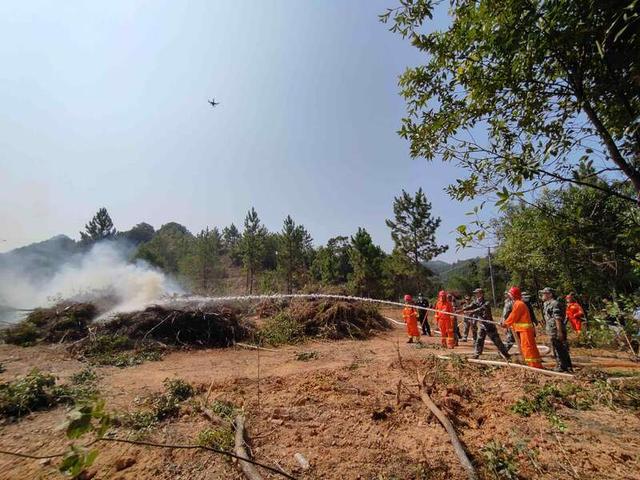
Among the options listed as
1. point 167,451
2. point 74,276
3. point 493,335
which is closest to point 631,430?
point 493,335

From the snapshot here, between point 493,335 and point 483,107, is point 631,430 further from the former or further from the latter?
point 483,107

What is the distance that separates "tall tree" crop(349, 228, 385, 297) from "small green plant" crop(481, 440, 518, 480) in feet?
88.4

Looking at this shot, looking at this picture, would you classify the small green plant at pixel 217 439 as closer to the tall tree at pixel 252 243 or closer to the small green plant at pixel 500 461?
the small green plant at pixel 500 461

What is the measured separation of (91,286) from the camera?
1831cm

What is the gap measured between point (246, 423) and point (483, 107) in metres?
5.18

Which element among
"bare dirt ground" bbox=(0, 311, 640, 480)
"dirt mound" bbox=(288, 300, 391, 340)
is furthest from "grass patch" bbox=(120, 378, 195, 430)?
"dirt mound" bbox=(288, 300, 391, 340)

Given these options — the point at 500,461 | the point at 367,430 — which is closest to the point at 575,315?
the point at 500,461

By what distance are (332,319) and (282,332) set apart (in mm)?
2325

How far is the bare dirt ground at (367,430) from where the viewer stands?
3.71 metres

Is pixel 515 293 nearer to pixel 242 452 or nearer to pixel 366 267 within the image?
pixel 242 452

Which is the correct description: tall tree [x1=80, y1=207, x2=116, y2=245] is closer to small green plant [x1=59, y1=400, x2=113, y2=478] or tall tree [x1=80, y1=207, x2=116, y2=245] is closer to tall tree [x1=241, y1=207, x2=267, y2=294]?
tall tree [x1=241, y1=207, x2=267, y2=294]

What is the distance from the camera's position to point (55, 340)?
1184 centimetres

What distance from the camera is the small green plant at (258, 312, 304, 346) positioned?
12.6 m

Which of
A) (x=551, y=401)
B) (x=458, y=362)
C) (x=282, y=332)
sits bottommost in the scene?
(x=551, y=401)
